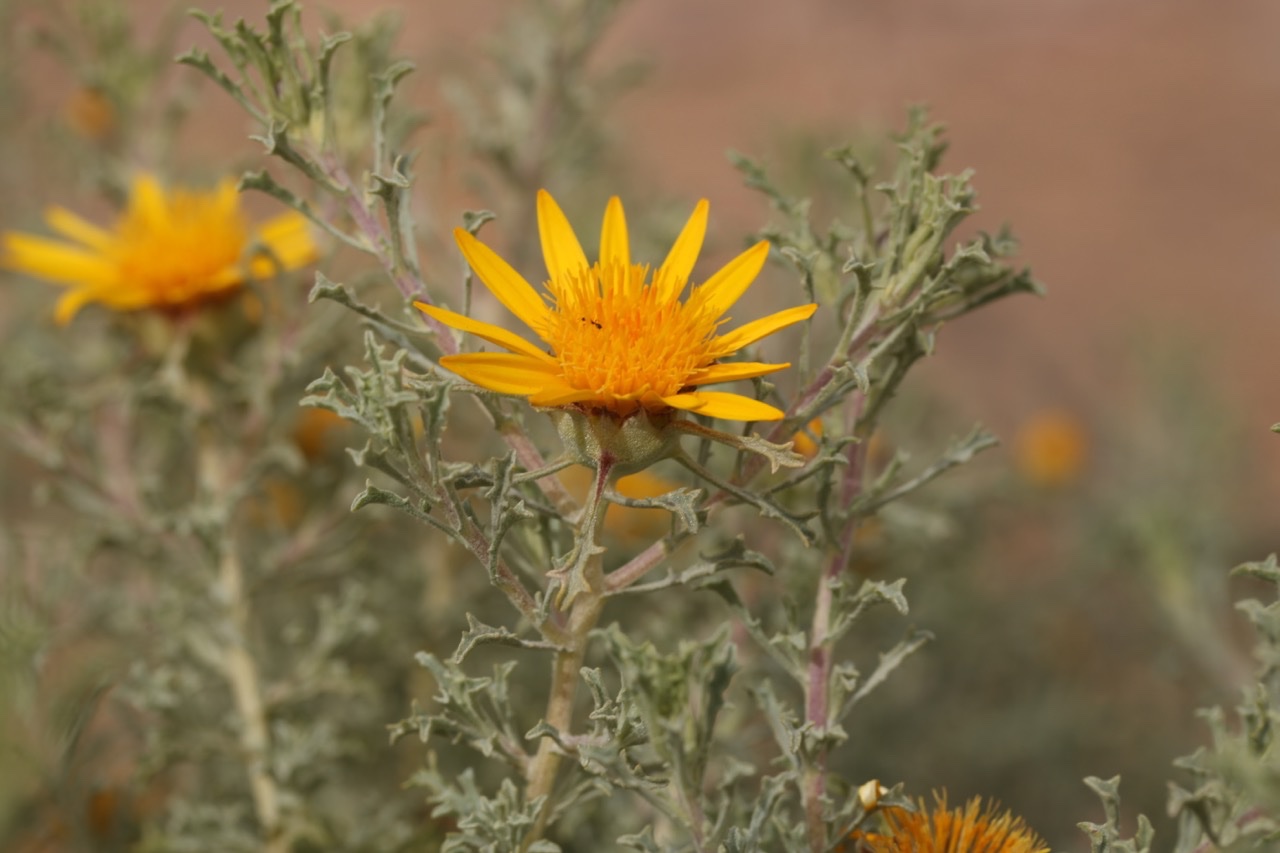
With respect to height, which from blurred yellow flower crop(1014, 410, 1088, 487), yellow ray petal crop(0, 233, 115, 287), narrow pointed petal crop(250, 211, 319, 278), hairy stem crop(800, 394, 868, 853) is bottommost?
hairy stem crop(800, 394, 868, 853)

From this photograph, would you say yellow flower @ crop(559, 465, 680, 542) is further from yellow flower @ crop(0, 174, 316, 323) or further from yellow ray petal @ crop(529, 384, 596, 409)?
yellow ray petal @ crop(529, 384, 596, 409)

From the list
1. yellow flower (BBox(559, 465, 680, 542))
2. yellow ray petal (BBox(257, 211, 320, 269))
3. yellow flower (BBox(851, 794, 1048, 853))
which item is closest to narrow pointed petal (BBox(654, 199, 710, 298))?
yellow flower (BBox(851, 794, 1048, 853))

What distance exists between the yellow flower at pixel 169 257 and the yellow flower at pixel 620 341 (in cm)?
86

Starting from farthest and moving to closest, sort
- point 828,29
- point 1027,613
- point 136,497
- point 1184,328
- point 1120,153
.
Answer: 1. point 828,29
2. point 1120,153
3. point 1184,328
4. point 1027,613
5. point 136,497

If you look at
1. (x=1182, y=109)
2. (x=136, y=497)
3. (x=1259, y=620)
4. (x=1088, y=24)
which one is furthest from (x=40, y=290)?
(x=1088, y=24)

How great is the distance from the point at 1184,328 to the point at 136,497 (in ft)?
14.2

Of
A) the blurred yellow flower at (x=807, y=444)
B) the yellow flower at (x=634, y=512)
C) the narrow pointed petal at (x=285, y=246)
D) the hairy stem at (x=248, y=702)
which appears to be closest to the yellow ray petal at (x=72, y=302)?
the narrow pointed petal at (x=285, y=246)

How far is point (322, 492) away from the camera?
2.42 meters

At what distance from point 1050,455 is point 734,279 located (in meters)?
3.94

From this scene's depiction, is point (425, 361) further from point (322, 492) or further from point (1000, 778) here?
point (1000, 778)

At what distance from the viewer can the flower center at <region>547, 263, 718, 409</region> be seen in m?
1.20

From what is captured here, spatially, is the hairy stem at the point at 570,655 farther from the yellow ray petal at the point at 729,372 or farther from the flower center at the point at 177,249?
the flower center at the point at 177,249

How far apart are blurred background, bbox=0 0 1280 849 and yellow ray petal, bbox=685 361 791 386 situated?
3.51 ft

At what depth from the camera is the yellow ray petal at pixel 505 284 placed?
1.35 meters
